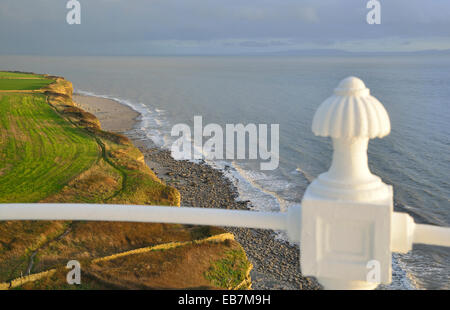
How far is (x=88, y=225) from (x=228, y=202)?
550 inches

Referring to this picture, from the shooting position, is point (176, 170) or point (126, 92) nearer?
point (176, 170)

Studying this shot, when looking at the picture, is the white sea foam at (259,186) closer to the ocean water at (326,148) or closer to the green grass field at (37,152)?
the ocean water at (326,148)

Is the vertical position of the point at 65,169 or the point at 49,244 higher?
the point at 65,169

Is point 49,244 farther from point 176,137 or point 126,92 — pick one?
point 126,92

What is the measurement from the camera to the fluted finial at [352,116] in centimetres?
242

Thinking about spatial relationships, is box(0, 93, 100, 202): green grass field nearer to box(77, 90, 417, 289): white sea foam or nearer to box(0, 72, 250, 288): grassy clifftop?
box(0, 72, 250, 288): grassy clifftop

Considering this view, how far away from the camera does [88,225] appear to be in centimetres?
1598

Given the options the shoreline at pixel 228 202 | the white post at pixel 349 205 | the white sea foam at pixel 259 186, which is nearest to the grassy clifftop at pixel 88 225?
the shoreline at pixel 228 202

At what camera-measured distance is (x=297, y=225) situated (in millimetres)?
2688

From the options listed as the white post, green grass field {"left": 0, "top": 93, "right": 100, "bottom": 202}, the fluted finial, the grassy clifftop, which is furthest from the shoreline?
the fluted finial

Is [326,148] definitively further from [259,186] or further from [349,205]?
[349,205]

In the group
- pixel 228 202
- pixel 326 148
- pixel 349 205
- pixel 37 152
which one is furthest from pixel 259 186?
pixel 349 205
